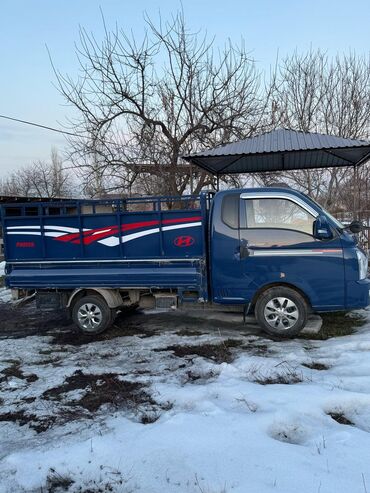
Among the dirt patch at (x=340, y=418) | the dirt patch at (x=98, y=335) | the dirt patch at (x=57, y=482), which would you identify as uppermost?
the dirt patch at (x=98, y=335)

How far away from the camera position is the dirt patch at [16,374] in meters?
4.82

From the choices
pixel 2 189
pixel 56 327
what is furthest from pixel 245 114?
pixel 2 189

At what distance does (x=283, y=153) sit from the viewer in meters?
8.61

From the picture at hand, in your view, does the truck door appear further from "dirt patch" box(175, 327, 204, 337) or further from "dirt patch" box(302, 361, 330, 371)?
"dirt patch" box(302, 361, 330, 371)

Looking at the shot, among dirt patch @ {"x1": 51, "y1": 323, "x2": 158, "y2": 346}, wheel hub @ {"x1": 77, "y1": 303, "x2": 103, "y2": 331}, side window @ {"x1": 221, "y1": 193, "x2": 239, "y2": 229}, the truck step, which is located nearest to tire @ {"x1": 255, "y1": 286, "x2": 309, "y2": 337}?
side window @ {"x1": 221, "y1": 193, "x2": 239, "y2": 229}

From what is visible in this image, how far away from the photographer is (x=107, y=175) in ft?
44.6

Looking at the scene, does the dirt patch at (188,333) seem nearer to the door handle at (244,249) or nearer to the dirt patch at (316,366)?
the door handle at (244,249)

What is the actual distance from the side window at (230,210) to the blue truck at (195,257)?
2cm

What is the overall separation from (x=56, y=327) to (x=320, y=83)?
42.0ft

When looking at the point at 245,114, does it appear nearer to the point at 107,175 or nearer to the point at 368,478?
the point at 107,175

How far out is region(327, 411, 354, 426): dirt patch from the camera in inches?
136

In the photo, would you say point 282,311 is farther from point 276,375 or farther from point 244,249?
point 276,375

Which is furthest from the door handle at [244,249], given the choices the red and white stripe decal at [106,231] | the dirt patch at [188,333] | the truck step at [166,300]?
the dirt patch at [188,333]

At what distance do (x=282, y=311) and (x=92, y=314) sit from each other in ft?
9.97
